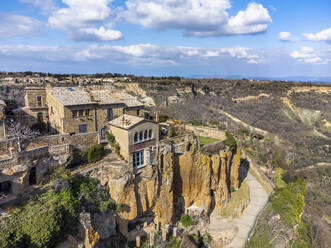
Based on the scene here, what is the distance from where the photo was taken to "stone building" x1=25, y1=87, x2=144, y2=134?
22.9 metres

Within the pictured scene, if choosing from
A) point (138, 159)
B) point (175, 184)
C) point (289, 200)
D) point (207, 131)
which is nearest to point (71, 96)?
point (138, 159)

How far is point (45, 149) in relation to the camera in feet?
63.9

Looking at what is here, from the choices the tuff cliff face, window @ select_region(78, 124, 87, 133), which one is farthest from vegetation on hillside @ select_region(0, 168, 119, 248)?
window @ select_region(78, 124, 87, 133)

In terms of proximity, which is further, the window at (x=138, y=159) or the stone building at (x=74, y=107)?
the stone building at (x=74, y=107)

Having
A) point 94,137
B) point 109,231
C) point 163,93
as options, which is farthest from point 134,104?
point 163,93

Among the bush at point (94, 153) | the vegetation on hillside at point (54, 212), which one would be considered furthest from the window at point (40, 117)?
the vegetation on hillside at point (54, 212)

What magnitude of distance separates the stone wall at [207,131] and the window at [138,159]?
14.2 meters

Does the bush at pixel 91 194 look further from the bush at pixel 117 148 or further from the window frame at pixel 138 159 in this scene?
the window frame at pixel 138 159

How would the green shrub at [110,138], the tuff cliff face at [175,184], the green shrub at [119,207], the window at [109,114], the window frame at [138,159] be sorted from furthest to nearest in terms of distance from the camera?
1. the window at [109,114]
2. the green shrub at [110,138]
3. the window frame at [138,159]
4. the tuff cliff face at [175,184]
5. the green shrub at [119,207]

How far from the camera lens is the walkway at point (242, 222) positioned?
A: 1026 inches

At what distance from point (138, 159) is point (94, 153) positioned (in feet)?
14.3

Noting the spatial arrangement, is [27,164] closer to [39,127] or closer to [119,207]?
[119,207]

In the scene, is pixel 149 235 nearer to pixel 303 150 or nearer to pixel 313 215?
pixel 313 215

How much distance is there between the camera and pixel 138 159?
72.2ft
